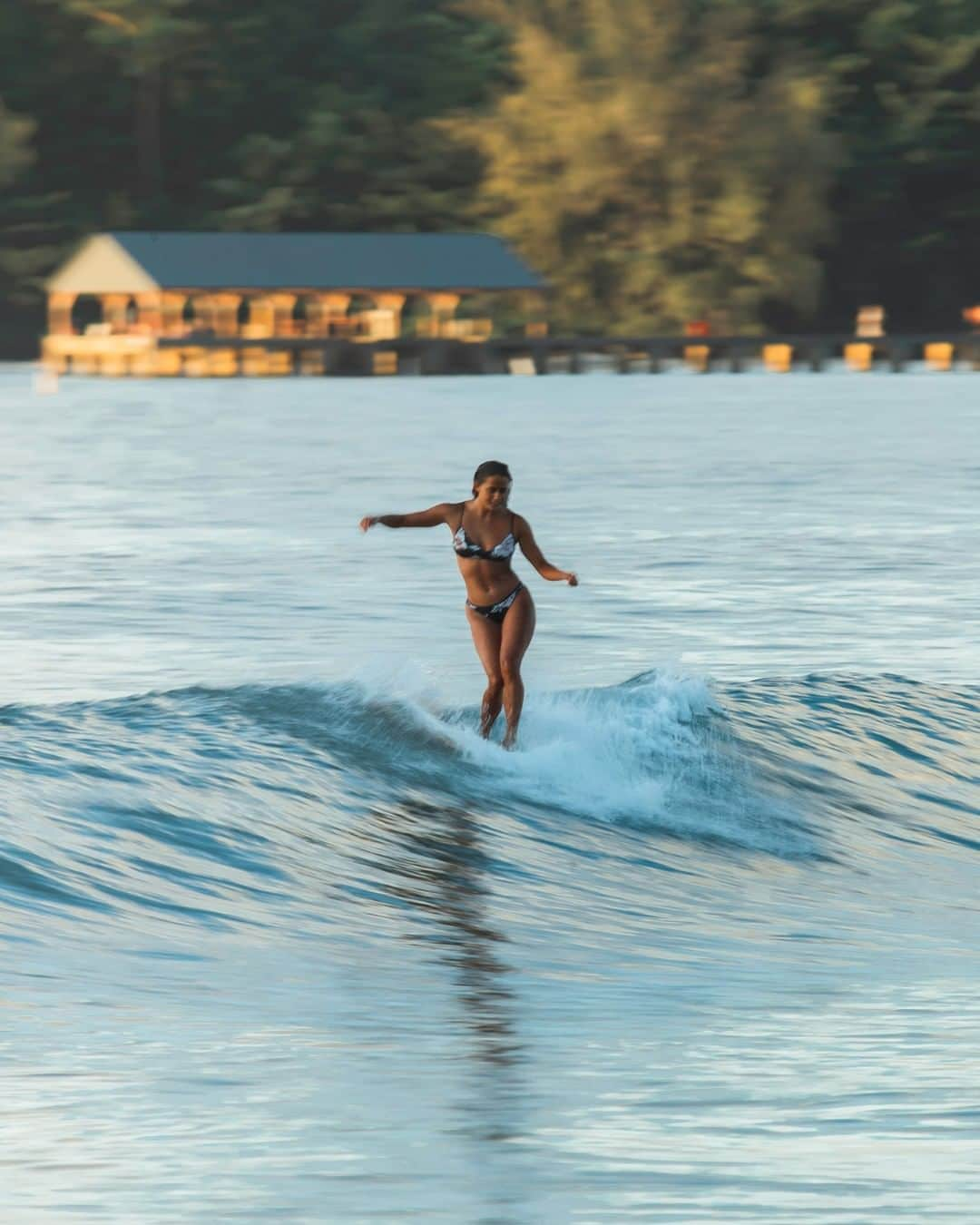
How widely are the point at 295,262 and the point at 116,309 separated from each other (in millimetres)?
6922

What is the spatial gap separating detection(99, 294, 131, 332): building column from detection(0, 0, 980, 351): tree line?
92.7 inches

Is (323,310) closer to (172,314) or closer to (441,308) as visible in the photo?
(441,308)

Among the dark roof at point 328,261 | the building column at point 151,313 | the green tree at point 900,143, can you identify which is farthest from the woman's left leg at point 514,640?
the green tree at point 900,143

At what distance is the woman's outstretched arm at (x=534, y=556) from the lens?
12773 millimetres

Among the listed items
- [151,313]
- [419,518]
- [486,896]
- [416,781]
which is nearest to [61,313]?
[151,313]

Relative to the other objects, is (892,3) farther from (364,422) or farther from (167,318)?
(364,422)

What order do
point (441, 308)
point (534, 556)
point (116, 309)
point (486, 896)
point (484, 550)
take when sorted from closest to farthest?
point (486, 896), point (534, 556), point (484, 550), point (441, 308), point (116, 309)

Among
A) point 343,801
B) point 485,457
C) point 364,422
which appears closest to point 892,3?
point 364,422

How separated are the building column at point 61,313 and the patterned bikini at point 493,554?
6483 cm

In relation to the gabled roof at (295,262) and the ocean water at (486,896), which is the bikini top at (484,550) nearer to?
the ocean water at (486,896)

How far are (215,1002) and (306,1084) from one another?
3.87ft

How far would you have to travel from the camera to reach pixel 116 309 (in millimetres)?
80438

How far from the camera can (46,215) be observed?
82.3m

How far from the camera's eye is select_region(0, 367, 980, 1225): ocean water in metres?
6.94
